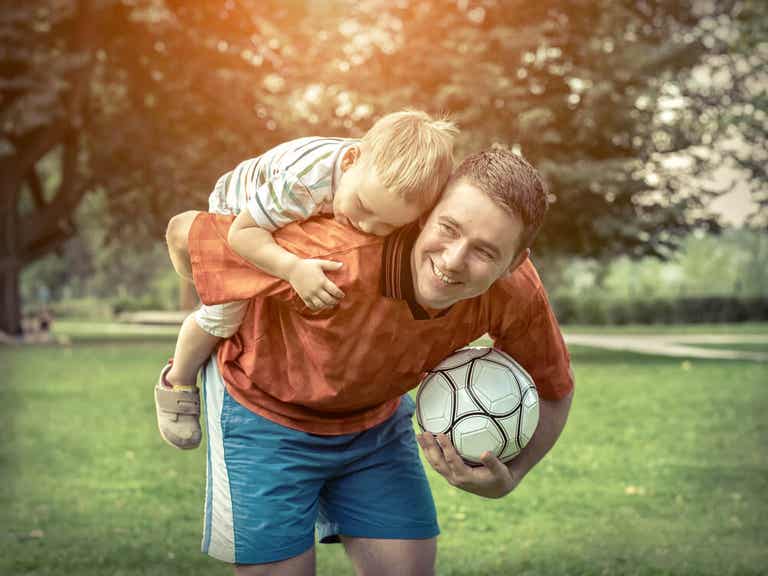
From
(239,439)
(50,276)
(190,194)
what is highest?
(239,439)

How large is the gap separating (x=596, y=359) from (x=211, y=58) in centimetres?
1138

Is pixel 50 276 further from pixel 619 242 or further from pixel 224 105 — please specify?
pixel 619 242

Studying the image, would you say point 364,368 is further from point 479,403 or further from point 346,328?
point 479,403

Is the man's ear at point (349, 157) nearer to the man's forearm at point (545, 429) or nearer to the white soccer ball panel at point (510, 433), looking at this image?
the white soccer ball panel at point (510, 433)

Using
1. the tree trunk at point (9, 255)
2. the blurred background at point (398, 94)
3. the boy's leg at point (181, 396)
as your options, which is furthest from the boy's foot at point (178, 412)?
the tree trunk at point (9, 255)

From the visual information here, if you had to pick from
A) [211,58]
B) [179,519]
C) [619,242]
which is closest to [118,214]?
[211,58]

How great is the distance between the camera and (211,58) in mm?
25453

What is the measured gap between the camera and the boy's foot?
388 cm

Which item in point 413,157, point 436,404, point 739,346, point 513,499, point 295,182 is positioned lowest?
point 739,346

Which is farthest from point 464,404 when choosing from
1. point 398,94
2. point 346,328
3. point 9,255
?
point 9,255

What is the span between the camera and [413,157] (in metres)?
3.01

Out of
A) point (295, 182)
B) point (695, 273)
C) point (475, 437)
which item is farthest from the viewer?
point (695, 273)

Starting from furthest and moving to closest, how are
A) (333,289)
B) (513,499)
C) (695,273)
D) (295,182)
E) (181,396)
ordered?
(695,273) → (513,499) → (181,396) → (295,182) → (333,289)

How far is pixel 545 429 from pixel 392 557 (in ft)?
2.27
